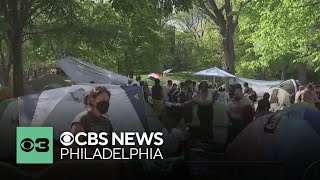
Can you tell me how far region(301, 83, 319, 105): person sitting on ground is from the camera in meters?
3.39

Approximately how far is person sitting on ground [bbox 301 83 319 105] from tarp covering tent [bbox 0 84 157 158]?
3.77ft

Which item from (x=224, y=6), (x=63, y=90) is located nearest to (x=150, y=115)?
(x=63, y=90)

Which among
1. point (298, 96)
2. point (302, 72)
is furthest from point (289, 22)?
point (298, 96)

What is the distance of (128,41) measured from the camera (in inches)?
129

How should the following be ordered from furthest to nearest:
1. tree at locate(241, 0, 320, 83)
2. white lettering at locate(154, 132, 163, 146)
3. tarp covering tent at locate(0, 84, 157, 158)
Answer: tree at locate(241, 0, 320, 83) < white lettering at locate(154, 132, 163, 146) < tarp covering tent at locate(0, 84, 157, 158)

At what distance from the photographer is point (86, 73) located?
3.25 meters

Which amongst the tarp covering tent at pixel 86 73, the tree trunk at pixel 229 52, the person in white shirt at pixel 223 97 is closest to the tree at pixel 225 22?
the tree trunk at pixel 229 52

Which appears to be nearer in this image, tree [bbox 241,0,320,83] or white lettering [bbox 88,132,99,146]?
white lettering [bbox 88,132,99,146]

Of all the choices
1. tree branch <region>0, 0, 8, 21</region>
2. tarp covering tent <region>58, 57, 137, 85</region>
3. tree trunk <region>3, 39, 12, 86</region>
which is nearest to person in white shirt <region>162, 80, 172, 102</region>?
tarp covering tent <region>58, 57, 137, 85</region>

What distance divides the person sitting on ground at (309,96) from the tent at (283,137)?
1.5 inches

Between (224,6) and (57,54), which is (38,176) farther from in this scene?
(224,6)

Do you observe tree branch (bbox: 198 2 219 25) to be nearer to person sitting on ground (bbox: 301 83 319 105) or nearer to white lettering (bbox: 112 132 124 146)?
person sitting on ground (bbox: 301 83 319 105)

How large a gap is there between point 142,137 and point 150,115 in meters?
0.17

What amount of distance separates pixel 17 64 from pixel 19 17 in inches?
13.1
